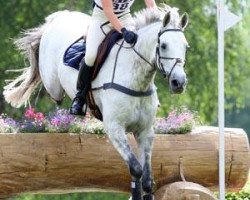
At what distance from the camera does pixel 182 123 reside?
7262mm

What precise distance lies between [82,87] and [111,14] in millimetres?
747

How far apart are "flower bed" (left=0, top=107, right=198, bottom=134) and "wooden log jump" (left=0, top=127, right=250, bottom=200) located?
79 millimetres

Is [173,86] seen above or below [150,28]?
below

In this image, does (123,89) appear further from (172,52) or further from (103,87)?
(172,52)

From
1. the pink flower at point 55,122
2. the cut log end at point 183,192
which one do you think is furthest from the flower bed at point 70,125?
the cut log end at point 183,192

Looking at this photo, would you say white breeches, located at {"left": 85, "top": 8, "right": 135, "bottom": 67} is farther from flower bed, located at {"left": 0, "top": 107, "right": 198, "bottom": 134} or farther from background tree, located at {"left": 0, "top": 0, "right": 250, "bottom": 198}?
background tree, located at {"left": 0, "top": 0, "right": 250, "bottom": 198}

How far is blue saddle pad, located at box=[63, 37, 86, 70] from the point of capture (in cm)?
673

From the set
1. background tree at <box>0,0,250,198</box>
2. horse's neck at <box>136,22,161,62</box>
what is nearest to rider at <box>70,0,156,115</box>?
horse's neck at <box>136,22,161,62</box>

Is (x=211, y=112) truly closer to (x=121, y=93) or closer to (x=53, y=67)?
(x=53, y=67)

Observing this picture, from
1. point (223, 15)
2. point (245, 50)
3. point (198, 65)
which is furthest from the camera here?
point (245, 50)

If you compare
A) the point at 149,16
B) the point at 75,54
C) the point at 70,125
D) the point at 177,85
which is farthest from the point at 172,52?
the point at 70,125

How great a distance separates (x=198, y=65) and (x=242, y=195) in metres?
5.45

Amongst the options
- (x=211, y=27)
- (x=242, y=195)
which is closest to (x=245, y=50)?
(x=211, y=27)

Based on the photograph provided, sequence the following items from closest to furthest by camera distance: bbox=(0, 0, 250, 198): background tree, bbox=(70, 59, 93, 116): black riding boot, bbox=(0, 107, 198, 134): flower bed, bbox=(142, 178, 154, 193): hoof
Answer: bbox=(142, 178, 154, 193): hoof → bbox=(70, 59, 93, 116): black riding boot → bbox=(0, 107, 198, 134): flower bed → bbox=(0, 0, 250, 198): background tree
